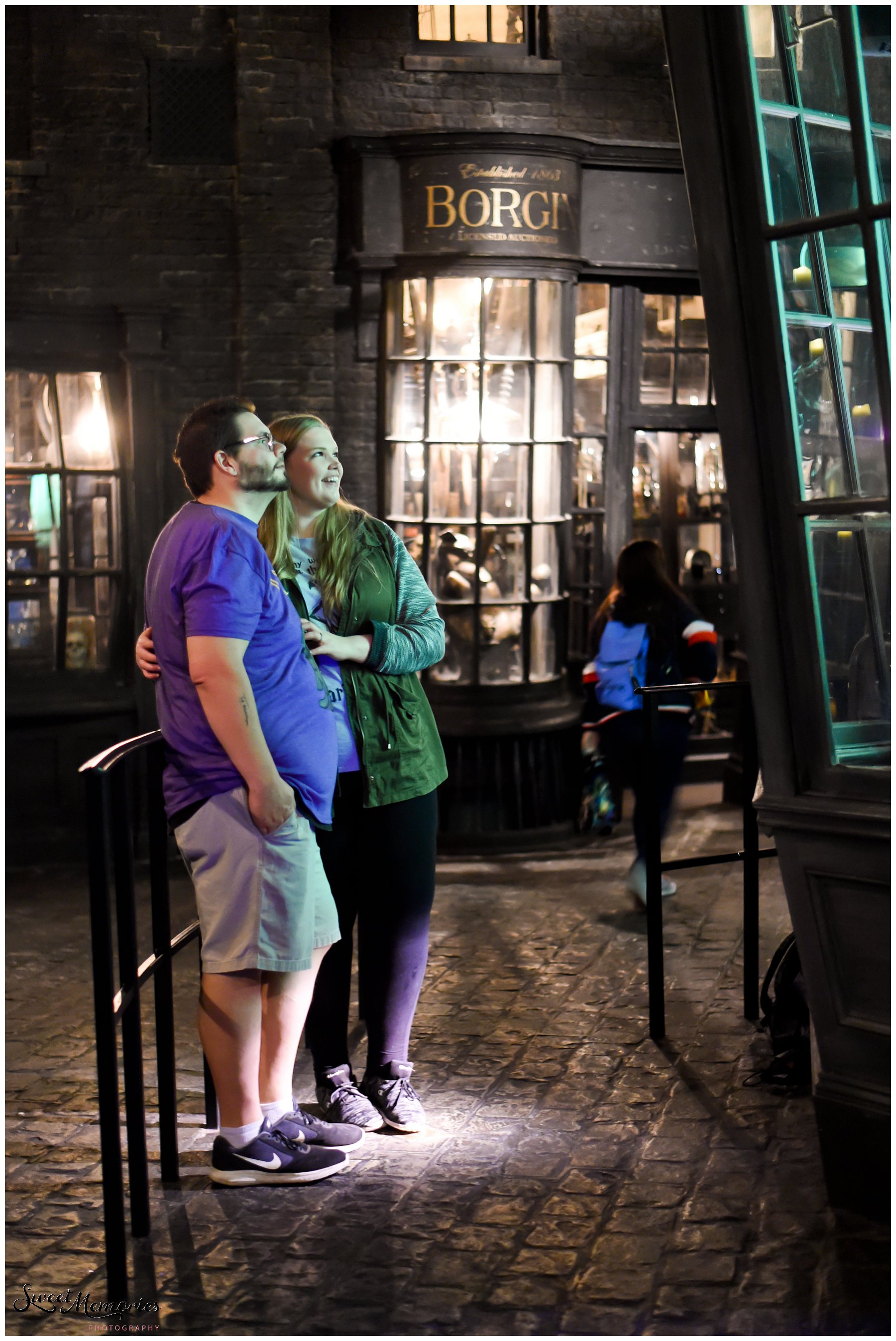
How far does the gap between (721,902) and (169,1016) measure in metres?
3.30

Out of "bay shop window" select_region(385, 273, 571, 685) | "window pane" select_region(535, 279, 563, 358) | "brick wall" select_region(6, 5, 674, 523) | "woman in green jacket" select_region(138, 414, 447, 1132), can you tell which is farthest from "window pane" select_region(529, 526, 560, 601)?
"woman in green jacket" select_region(138, 414, 447, 1132)

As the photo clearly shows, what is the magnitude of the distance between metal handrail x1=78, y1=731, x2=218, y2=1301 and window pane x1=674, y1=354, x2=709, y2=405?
5491 mm

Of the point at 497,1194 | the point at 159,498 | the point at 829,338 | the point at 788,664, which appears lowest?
the point at 497,1194

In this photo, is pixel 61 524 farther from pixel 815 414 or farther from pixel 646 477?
pixel 815 414

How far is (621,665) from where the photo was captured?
20.3ft

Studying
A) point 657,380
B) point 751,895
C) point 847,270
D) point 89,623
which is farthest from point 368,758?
point 657,380

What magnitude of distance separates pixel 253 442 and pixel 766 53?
154cm

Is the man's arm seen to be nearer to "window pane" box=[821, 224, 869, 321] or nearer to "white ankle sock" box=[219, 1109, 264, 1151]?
"white ankle sock" box=[219, 1109, 264, 1151]

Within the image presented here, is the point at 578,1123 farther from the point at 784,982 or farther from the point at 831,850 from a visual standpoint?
the point at 831,850

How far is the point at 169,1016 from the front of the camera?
371cm

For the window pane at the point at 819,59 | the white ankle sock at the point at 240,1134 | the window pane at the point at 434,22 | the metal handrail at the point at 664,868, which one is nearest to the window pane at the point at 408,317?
the window pane at the point at 434,22

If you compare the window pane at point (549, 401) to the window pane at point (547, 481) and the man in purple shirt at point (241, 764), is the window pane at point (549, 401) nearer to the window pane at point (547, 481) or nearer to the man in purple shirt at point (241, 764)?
the window pane at point (547, 481)

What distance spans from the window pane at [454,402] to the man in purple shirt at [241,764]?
3.90m

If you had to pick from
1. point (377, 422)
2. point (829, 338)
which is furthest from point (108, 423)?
point (829, 338)
